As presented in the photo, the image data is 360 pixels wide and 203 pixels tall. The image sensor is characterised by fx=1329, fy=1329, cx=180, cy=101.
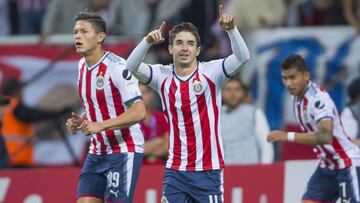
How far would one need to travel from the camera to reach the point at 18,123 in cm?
1556

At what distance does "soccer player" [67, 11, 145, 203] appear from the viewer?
11234 millimetres

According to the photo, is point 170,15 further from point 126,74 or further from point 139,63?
point 139,63

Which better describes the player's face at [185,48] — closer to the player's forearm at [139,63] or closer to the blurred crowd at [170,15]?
the player's forearm at [139,63]

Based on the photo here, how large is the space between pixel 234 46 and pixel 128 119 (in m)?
1.09

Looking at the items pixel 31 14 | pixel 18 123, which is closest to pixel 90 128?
pixel 18 123

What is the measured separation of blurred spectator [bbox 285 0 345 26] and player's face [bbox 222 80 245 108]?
2.93m

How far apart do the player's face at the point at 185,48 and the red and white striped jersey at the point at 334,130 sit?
1834 millimetres

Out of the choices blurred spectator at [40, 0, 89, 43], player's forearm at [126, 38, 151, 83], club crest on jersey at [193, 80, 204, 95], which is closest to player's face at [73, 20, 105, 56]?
player's forearm at [126, 38, 151, 83]

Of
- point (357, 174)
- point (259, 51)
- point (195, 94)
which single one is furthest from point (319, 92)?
point (259, 51)

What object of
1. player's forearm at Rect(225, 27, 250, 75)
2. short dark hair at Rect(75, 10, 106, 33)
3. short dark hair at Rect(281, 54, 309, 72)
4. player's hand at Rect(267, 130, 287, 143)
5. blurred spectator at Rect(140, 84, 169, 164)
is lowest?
player's hand at Rect(267, 130, 287, 143)

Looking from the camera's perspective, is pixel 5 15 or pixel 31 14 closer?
pixel 31 14

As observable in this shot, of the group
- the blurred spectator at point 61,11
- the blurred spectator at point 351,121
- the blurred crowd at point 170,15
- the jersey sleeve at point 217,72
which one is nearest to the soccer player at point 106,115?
the jersey sleeve at point 217,72

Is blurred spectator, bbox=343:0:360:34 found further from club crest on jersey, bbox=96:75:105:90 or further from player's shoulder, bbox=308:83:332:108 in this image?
club crest on jersey, bbox=96:75:105:90

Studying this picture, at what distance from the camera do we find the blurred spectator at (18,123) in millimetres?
15258
